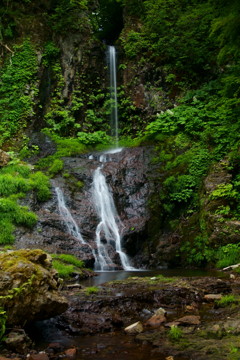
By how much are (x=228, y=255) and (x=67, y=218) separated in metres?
6.05

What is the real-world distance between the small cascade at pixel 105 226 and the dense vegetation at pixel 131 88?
1985 millimetres

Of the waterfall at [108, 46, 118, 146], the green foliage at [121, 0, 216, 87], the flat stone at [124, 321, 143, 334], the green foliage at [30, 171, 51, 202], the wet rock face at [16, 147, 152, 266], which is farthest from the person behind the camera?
the waterfall at [108, 46, 118, 146]

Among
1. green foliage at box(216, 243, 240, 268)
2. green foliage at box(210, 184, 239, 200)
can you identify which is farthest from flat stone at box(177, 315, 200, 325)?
green foliage at box(210, 184, 239, 200)

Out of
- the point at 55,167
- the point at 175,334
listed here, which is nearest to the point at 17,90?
the point at 55,167

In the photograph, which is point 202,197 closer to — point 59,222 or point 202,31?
point 59,222

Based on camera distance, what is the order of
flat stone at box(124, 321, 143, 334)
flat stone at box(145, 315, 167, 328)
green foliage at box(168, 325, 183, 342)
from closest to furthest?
green foliage at box(168, 325, 183, 342) → flat stone at box(124, 321, 143, 334) → flat stone at box(145, 315, 167, 328)

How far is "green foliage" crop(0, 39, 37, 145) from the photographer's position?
2040 centimetres

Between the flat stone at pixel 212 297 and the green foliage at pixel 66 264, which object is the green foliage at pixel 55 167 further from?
the flat stone at pixel 212 297

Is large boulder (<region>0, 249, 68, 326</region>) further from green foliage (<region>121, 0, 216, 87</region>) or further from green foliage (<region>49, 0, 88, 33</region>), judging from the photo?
green foliage (<region>49, 0, 88, 33</region>)

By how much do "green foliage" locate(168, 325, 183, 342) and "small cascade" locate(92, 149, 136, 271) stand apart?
7.01 meters

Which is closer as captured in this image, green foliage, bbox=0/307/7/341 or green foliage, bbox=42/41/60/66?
green foliage, bbox=0/307/7/341

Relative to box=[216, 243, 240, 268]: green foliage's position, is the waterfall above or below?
above

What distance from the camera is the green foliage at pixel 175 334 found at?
4625 mm

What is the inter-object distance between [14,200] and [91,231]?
323cm
